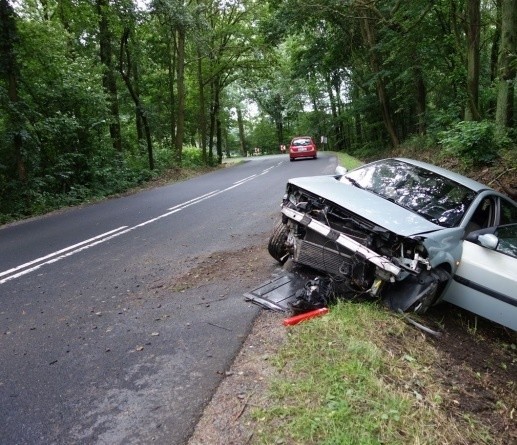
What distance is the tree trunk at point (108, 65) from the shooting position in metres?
15.4

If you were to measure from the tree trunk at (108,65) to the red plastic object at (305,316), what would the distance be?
13129 mm

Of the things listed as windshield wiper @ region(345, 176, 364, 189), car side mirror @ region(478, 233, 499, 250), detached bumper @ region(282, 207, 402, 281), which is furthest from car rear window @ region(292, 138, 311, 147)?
car side mirror @ region(478, 233, 499, 250)

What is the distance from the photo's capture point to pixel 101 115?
14516mm

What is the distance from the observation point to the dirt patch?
111 inches

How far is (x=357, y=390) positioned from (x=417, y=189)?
3.17 meters

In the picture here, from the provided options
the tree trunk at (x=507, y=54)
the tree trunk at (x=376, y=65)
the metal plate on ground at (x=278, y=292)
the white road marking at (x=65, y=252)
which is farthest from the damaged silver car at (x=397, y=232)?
the tree trunk at (x=376, y=65)

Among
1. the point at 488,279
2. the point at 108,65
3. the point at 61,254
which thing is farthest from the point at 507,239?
the point at 108,65

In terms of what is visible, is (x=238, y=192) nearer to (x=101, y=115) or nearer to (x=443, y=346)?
(x=101, y=115)

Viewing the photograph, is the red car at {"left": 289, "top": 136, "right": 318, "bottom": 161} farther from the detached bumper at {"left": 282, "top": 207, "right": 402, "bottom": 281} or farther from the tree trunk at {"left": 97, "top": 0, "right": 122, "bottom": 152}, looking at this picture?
the detached bumper at {"left": 282, "top": 207, "right": 402, "bottom": 281}

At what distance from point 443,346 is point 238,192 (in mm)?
9802

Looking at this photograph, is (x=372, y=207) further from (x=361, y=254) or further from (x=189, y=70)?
(x=189, y=70)

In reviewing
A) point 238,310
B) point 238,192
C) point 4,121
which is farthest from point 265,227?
point 4,121

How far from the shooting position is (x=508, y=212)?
555 cm

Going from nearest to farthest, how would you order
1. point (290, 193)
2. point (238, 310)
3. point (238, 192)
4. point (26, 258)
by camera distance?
point (238, 310) → point (290, 193) → point (26, 258) → point (238, 192)
